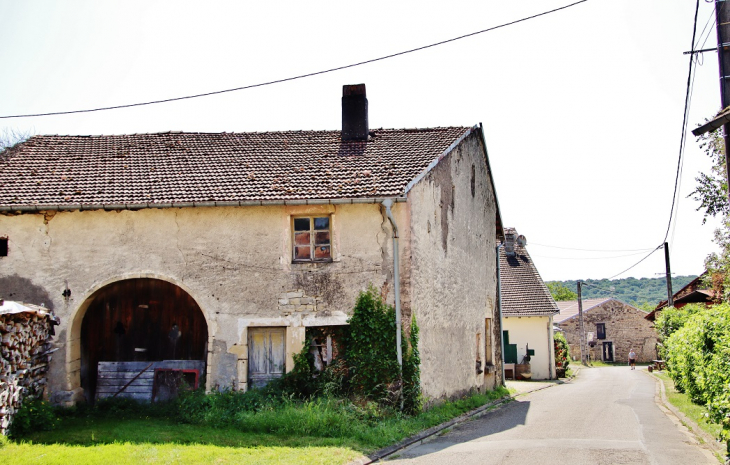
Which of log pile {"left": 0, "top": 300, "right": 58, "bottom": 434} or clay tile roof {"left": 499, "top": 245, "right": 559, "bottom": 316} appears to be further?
clay tile roof {"left": 499, "top": 245, "right": 559, "bottom": 316}

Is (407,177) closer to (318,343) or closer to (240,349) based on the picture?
(318,343)

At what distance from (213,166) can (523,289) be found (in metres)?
20.0

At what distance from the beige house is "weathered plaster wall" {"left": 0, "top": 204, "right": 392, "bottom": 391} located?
2cm

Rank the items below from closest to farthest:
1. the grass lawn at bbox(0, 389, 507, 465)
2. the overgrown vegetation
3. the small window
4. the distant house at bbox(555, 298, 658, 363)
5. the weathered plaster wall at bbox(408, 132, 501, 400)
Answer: the overgrown vegetation → the grass lawn at bbox(0, 389, 507, 465) → the small window → the weathered plaster wall at bbox(408, 132, 501, 400) → the distant house at bbox(555, 298, 658, 363)

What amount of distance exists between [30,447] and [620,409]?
13513mm

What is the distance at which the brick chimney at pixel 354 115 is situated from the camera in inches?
691

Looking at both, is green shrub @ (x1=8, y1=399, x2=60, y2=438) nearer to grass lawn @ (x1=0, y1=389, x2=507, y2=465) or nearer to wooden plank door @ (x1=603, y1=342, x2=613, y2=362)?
grass lawn @ (x1=0, y1=389, x2=507, y2=465)

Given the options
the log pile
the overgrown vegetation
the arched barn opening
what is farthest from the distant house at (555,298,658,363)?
the log pile

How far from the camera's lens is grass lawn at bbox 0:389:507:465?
9.62 metres

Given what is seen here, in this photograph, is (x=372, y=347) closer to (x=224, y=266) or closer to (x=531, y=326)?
(x=224, y=266)

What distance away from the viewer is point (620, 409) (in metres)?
17.0

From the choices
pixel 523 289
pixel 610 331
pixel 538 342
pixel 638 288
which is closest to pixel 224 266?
pixel 538 342

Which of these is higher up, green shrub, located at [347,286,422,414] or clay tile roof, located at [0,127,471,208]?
clay tile roof, located at [0,127,471,208]

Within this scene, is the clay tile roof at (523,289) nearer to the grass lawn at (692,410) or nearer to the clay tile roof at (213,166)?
the grass lawn at (692,410)
